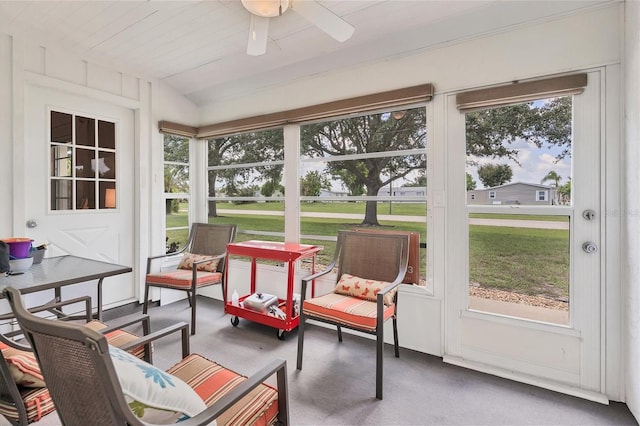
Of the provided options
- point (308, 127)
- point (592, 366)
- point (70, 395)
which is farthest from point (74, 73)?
A: point (592, 366)

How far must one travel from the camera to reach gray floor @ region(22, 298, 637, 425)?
181cm

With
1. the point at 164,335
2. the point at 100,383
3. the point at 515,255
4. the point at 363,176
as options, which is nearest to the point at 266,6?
the point at 363,176

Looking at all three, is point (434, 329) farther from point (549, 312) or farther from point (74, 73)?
point (74, 73)

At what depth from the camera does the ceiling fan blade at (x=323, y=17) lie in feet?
6.00

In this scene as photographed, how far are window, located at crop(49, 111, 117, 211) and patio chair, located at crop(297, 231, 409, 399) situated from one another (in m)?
2.42

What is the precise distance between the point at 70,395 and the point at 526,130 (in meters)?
2.76

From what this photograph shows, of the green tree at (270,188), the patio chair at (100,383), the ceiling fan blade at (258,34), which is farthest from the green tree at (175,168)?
the patio chair at (100,383)

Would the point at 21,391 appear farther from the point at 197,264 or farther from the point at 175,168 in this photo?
the point at 175,168

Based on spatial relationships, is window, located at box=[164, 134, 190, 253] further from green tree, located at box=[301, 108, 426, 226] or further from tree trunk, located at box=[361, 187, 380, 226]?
tree trunk, located at box=[361, 187, 380, 226]

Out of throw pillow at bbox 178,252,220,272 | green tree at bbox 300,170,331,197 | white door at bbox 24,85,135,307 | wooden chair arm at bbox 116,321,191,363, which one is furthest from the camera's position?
throw pillow at bbox 178,252,220,272

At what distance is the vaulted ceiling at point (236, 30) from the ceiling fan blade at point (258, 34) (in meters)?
0.22

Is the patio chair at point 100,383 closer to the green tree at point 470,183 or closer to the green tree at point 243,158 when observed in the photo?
the green tree at point 470,183

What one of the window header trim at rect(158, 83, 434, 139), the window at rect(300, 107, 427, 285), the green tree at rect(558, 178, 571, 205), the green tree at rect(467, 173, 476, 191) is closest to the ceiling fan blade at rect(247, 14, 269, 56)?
the window header trim at rect(158, 83, 434, 139)

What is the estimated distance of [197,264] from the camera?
3.00 m
